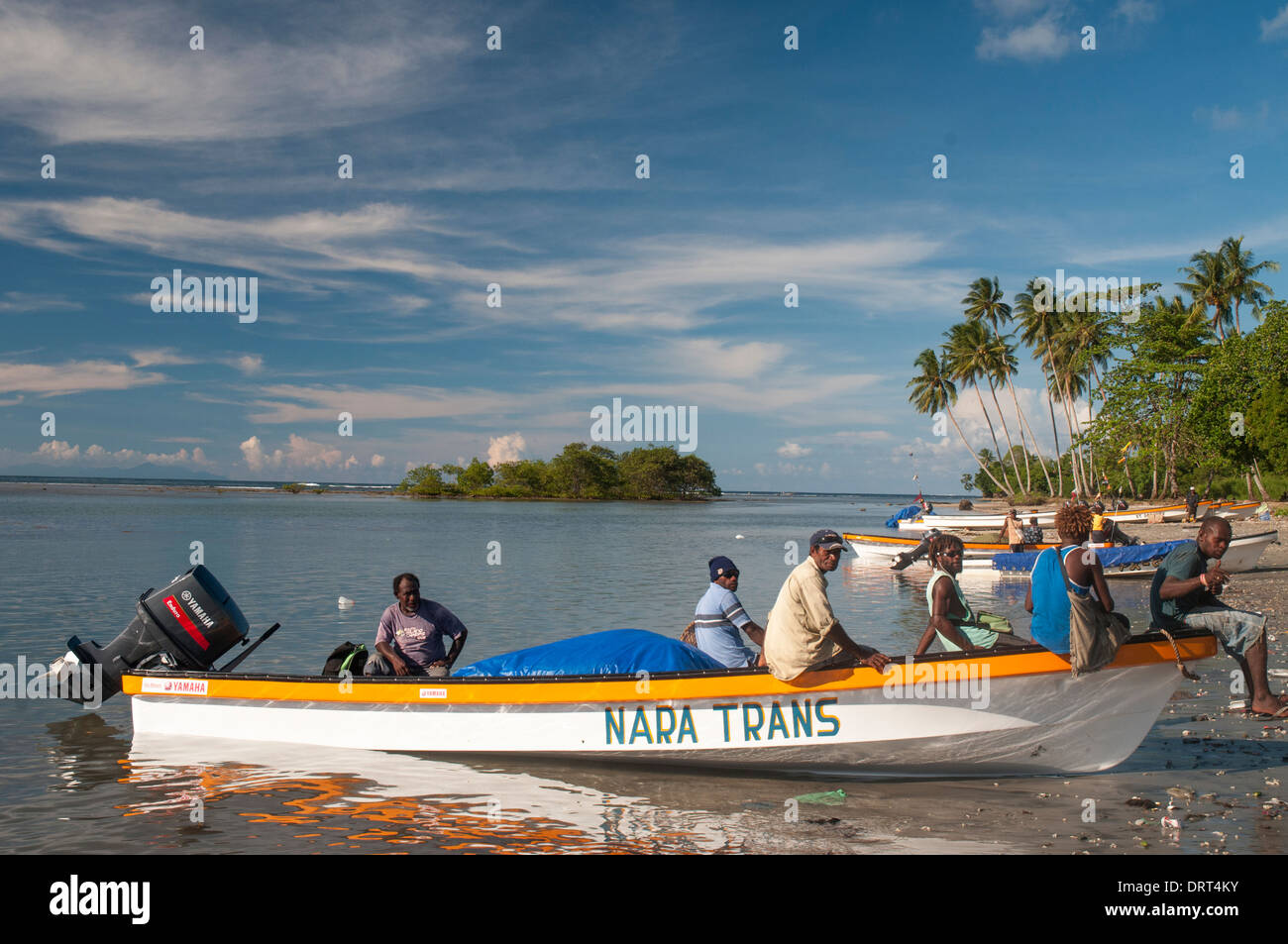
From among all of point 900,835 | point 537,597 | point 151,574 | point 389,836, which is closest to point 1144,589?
point 537,597

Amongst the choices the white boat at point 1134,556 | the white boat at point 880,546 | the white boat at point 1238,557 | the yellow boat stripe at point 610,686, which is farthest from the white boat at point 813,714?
the white boat at point 880,546

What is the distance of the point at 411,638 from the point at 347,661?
697mm

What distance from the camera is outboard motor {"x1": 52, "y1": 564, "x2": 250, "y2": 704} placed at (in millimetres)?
9273

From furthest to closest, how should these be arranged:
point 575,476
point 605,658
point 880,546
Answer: point 575,476, point 880,546, point 605,658

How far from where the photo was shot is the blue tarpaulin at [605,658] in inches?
314

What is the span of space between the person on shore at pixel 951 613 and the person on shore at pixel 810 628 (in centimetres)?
71

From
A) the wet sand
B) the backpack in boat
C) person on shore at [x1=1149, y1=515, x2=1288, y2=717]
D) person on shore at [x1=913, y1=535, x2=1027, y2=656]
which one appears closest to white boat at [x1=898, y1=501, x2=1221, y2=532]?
the wet sand

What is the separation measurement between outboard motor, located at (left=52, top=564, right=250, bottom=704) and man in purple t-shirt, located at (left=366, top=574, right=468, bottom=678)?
5.38ft

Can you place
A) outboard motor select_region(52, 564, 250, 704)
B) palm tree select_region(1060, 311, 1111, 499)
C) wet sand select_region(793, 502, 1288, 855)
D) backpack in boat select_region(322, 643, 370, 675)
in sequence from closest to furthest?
wet sand select_region(793, 502, 1288, 855)
backpack in boat select_region(322, 643, 370, 675)
outboard motor select_region(52, 564, 250, 704)
palm tree select_region(1060, 311, 1111, 499)

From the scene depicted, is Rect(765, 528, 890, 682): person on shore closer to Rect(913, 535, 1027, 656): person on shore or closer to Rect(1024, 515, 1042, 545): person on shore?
Rect(913, 535, 1027, 656): person on shore

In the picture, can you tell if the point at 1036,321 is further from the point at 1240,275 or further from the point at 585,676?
the point at 585,676

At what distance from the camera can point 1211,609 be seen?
25.5 ft

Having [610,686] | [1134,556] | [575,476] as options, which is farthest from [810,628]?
[575,476]
